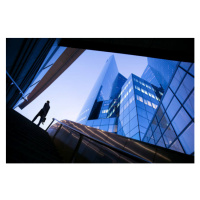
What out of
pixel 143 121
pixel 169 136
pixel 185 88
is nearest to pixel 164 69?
pixel 143 121

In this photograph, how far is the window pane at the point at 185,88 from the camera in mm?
6001

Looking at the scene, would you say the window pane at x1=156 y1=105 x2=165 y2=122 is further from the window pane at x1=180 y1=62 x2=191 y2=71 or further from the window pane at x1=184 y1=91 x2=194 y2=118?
the window pane at x1=180 y1=62 x2=191 y2=71

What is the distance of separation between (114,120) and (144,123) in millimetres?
7354

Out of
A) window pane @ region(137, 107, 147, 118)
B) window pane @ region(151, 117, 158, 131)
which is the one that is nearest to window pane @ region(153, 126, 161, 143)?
window pane @ region(151, 117, 158, 131)

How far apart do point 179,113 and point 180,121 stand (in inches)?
19.4

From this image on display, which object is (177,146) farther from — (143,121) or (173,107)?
(143,121)

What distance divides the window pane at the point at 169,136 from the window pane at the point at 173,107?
896mm

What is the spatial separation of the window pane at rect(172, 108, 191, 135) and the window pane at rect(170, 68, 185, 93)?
173 cm

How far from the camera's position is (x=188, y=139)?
594cm

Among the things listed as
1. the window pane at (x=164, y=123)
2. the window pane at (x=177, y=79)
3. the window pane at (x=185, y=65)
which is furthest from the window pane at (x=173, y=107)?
the window pane at (x=185, y=65)

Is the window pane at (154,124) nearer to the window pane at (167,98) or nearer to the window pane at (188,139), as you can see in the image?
the window pane at (167,98)

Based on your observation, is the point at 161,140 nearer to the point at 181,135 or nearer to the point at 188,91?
the point at 181,135

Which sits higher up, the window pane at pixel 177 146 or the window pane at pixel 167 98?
the window pane at pixel 167 98

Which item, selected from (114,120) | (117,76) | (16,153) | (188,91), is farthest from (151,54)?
(117,76)
